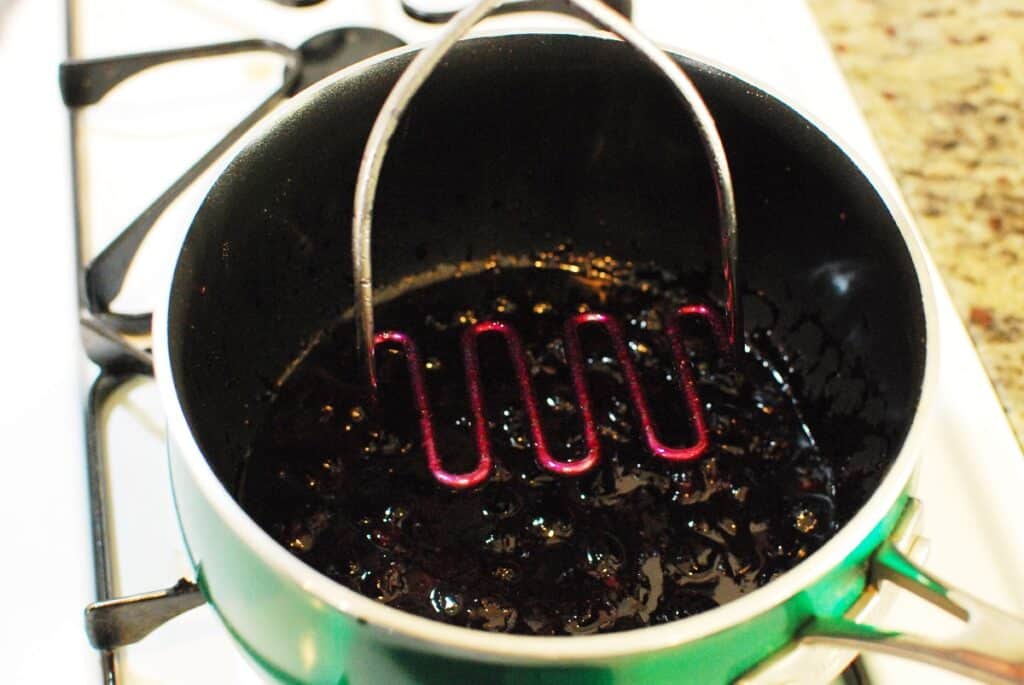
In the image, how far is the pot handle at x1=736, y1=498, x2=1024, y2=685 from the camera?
11.9 inches

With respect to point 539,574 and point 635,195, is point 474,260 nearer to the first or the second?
point 635,195

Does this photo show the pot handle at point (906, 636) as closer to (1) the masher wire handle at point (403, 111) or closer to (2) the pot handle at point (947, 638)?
(2) the pot handle at point (947, 638)

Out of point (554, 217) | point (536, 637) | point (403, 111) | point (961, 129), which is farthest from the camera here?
point (961, 129)

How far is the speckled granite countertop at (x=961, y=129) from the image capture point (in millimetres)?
626

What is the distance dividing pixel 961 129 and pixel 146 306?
0.53 m

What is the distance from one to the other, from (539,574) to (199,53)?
13.7 inches

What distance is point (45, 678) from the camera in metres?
0.42

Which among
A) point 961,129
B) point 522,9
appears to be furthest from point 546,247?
point 961,129

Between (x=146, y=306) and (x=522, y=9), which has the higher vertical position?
(x=522, y=9)

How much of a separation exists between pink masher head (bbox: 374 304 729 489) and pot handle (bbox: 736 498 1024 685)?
0.15 meters

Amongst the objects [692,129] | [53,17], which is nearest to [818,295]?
[692,129]

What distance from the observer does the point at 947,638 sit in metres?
0.31

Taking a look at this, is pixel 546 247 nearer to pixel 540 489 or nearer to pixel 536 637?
pixel 540 489

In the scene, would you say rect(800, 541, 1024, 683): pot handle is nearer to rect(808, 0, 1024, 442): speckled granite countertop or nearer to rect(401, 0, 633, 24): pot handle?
rect(808, 0, 1024, 442): speckled granite countertop
